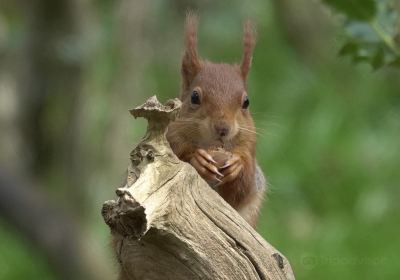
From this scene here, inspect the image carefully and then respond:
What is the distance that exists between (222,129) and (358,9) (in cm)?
41

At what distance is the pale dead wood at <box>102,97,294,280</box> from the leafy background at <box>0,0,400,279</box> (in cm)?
281

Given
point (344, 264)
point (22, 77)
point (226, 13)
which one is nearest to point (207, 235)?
point (344, 264)

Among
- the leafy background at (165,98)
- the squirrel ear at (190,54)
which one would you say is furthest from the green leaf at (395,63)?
the leafy background at (165,98)

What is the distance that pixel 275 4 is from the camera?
→ 5.36 m

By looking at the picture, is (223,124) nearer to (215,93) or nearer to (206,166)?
(215,93)

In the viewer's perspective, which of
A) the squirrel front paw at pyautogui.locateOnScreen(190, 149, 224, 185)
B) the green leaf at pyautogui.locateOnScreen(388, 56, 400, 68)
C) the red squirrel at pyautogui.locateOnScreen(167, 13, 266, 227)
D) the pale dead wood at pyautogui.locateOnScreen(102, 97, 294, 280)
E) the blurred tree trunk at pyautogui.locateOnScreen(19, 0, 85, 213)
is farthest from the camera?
the blurred tree trunk at pyautogui.locateOnScreen(19, 0, 85, 213)

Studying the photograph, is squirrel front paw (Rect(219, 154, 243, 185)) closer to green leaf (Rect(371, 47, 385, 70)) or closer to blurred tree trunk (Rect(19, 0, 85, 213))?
green leaf (Rect(371, 47, 385, 70))

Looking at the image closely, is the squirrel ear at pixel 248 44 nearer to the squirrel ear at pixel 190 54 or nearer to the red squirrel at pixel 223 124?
the red squirrel at pixel 223 124

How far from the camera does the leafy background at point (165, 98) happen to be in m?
5.09

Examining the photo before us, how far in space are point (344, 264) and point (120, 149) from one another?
119cm

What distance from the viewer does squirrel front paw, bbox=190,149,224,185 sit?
2084 mm

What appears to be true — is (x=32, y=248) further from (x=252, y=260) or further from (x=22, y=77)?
(x=252, y=260)

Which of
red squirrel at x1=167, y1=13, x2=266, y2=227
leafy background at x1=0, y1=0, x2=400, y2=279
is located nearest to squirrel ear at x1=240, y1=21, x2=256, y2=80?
red squirrel at x1=167, y1=13, x2=266, y2=227

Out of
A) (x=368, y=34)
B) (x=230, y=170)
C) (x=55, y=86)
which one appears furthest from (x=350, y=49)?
(x=55, y=86)
